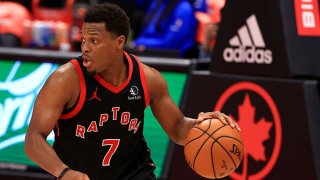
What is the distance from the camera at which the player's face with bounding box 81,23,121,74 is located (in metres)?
5.15

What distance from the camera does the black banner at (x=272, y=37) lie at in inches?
257

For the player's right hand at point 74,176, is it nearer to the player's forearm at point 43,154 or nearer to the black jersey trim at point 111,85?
the player's forearm at point 43,154

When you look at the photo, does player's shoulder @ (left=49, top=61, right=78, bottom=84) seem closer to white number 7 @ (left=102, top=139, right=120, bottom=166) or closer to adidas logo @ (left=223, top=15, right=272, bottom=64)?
white number 7 @ (left=102, top=139, right=120, bottom=166)

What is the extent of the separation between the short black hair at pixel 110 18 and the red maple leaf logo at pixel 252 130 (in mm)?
1757

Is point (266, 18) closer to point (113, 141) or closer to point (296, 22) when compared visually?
point (296, 22)

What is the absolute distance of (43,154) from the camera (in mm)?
4887

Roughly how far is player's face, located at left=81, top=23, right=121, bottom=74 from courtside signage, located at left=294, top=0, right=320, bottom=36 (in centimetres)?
190

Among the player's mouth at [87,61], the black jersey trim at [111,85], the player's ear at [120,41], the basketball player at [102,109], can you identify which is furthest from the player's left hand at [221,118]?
the player's mouth at [87,61]

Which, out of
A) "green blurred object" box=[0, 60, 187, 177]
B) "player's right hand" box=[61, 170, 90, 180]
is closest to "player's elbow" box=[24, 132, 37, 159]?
"player's right hand" box=[61, 170, 90, 180]

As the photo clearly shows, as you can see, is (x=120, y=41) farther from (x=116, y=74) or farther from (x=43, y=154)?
(x=43, y=154)

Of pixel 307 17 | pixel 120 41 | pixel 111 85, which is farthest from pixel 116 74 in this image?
pixel 307 17

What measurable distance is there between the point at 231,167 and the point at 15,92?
339cm

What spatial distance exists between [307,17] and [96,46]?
83.3 inches

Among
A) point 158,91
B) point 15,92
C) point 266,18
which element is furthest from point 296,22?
point 15,92
